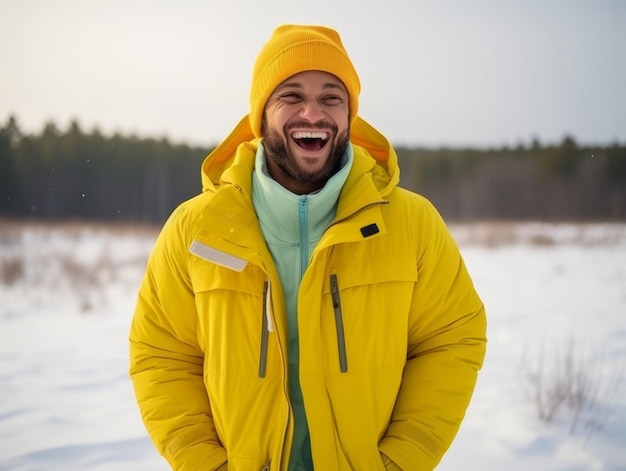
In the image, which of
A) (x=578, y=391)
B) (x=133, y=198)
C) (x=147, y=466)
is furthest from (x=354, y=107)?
(x=133, y=198)

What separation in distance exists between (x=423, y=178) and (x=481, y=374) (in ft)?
78.6

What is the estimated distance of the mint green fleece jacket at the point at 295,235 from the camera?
5.76 ft

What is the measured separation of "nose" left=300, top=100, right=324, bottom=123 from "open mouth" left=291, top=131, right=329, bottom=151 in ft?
0.16

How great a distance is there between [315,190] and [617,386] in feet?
11.5

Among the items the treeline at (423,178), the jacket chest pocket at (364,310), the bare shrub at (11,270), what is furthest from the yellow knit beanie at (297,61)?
the treeline at (423,178)

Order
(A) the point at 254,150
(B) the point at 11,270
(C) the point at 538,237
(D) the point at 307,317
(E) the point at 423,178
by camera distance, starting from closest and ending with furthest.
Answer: (D) the point at 307,317 → (A) the point at 254,150 → (B) the point at 11,270 → (C) the point at 538,237 → (E) the point at 423,178

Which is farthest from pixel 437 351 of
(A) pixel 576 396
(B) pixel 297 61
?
(A) pixel 576 396

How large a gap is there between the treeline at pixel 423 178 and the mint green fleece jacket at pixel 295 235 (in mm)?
24061

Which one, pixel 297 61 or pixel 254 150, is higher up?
pixel 297 61

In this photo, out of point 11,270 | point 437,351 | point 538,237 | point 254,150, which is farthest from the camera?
point 538,237

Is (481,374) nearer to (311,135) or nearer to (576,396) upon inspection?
(576,396)

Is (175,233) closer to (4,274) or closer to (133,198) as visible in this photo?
(4,274)

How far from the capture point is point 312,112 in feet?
6.13

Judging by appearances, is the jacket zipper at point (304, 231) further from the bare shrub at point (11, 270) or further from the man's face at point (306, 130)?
the bare shrub at point (11, 270)
